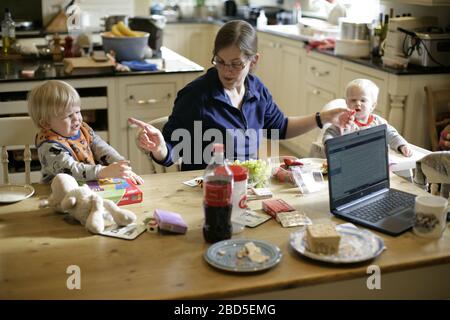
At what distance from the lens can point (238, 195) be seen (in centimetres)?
172

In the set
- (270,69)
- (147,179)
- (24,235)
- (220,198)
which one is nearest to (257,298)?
(220,198)

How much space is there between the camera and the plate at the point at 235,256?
1.46m

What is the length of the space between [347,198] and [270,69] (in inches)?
Result: 149

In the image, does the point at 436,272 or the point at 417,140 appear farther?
the point at 417,140

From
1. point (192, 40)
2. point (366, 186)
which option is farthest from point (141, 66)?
point (192, 40)

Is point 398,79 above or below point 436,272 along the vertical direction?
above

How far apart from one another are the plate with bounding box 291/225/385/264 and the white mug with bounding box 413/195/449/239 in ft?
0.43

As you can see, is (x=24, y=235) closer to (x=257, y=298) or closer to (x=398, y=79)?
(x=257, y=298)

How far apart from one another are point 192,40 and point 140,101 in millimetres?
2944

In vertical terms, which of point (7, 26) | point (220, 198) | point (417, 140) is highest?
point (7, 26)

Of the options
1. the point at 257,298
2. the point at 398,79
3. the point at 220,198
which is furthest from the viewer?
the point at 398,79

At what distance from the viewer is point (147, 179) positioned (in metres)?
2.12

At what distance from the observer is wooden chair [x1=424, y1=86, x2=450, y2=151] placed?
3574mm

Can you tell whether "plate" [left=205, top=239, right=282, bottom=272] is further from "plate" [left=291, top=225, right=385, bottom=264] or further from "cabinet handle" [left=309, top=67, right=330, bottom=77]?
"cabinet handle" [left=309, top=67, right=330, bottom=77]
